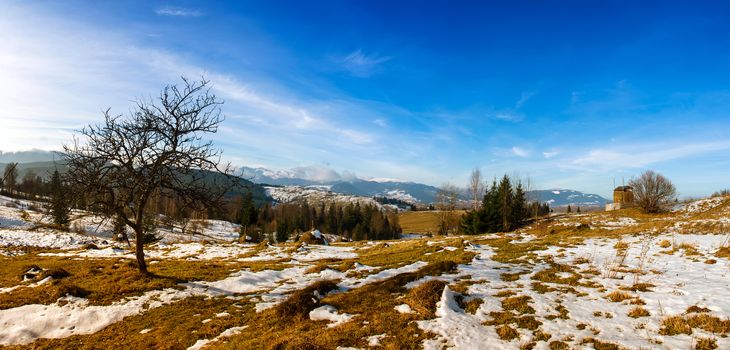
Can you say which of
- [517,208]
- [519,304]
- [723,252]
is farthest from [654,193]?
[519,304]

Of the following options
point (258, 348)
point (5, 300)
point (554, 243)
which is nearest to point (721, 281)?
point (554, 243)

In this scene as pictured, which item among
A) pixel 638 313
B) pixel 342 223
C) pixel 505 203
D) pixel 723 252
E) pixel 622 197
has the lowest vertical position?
pixel 342 223

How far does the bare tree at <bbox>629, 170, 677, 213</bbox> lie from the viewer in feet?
202

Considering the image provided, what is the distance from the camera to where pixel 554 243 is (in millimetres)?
23594

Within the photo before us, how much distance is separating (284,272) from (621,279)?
53.1ft

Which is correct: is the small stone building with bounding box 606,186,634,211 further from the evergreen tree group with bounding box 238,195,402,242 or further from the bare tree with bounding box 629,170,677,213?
the evergreen tree group with bounding box 238,195,402,242

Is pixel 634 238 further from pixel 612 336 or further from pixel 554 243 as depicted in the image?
pixel 612 336

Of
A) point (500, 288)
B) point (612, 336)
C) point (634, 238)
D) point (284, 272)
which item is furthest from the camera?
point (634, 238)

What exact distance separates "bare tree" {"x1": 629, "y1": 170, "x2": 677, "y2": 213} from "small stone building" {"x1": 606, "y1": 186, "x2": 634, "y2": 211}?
1755 centimetres

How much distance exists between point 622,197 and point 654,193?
2985cm

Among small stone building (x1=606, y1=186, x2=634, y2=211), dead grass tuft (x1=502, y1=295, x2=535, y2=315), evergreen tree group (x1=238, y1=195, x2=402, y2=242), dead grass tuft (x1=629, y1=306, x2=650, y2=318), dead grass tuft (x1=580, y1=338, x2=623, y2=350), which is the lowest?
evergreen tree group (x1=238, y1=195, x2=402, y2=242)

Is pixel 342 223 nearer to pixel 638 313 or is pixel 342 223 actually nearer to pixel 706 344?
pixel 638 313

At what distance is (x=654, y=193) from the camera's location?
62.2 m

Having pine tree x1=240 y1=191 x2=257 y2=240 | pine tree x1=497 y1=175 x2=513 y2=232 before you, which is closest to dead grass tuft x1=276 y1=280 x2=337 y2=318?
pine tree x1=497 y1=175 x2=513 y2=232
